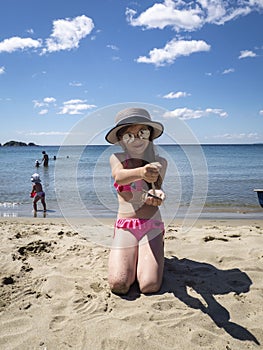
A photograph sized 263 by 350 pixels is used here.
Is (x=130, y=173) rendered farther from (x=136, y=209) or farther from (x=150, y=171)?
(x=136, y=209)

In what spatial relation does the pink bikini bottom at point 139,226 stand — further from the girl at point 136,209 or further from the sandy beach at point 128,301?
the sandy beach at point 128,301

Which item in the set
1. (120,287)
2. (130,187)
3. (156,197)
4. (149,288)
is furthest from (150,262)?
(130,187)

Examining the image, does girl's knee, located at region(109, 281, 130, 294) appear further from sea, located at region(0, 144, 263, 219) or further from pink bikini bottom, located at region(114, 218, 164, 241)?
sea, located at region(0, 144, 263, 219)

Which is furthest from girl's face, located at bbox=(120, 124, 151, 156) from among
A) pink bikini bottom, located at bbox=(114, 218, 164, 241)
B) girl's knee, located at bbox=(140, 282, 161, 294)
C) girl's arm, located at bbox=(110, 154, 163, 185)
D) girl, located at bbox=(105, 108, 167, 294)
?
girl's knee, located at bbox=(140, 282, 161, 294)

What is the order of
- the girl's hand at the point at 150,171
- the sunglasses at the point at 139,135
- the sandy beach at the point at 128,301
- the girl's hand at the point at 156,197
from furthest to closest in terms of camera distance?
1. the sunglasses at the point at 139,135
2. the girl's hand at the point at 156,197
3. the girl's hand at the point at 150,171
4. the sandy beach at the point at 128,301

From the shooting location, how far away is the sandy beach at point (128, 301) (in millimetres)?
2492

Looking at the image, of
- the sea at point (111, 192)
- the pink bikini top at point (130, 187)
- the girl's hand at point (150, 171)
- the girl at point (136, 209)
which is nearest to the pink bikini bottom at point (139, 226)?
the girl at point (136, 209)

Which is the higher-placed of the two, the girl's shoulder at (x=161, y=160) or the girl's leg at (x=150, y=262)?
the girl's shoulder at (x=161, y=160)

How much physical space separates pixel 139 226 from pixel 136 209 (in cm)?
21

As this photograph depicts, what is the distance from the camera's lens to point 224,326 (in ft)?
8.77

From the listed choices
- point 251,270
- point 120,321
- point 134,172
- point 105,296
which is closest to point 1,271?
point 105,296

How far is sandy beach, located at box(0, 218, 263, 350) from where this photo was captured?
8.18ft

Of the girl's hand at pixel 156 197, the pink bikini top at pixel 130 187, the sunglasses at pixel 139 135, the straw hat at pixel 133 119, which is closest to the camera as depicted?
the girl's hand at pixel 156 197

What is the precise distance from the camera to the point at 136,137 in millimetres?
3637
